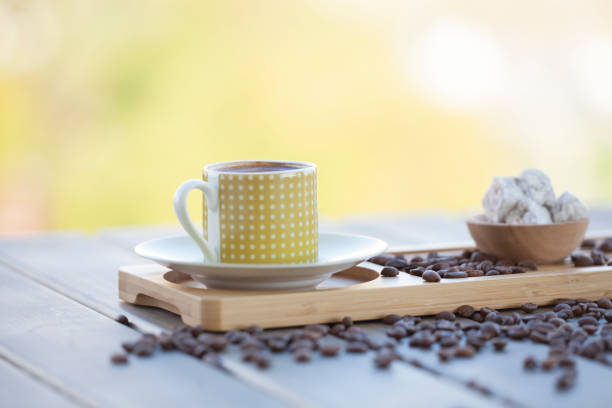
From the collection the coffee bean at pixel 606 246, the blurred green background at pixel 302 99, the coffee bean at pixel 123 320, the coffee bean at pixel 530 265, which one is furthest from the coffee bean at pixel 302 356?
the blurred green background at pixel 302 99

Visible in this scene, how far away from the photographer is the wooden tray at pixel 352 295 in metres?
1.24

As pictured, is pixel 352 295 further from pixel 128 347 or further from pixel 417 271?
pixel 128 347

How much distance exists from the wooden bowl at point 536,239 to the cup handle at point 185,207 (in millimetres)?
504

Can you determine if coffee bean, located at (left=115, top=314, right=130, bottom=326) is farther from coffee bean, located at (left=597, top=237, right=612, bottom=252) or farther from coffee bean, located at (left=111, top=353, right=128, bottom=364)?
coffee bean, located at (left=597, top=237, right=612, bottom=252)

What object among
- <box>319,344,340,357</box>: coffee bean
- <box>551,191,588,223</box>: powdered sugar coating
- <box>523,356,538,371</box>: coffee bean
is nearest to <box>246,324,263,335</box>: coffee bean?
<box>319,344,340,357</box>: coffee bean

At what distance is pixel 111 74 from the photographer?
4953 millimetres

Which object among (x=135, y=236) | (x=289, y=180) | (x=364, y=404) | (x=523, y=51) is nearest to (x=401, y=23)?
(x=523, y=51)

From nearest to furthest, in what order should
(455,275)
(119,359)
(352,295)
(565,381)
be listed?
1. (565,381)
2. (119,359)
3. (352,295)
4. (455,275)

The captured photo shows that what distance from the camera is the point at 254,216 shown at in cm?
132

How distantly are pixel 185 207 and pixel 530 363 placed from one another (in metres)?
0.54

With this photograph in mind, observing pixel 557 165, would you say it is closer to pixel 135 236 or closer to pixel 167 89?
pixel 167 89

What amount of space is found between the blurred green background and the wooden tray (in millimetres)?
3578

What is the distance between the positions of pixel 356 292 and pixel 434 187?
13.9 ft

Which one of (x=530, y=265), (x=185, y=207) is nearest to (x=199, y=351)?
(x=185, y=207)
